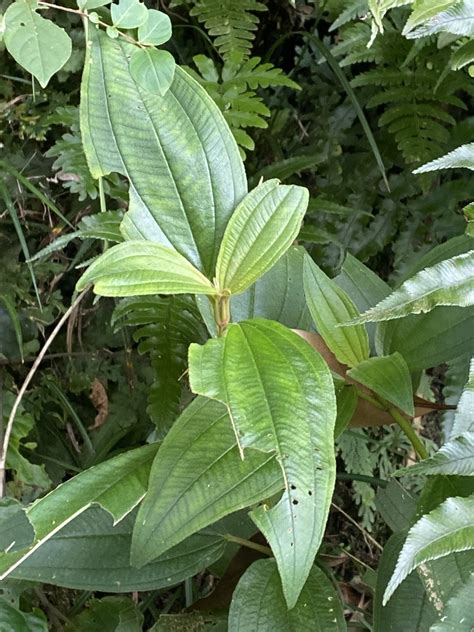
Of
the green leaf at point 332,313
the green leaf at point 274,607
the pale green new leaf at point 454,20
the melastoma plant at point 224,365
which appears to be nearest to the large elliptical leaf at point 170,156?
the melastoma plant at point 224,365

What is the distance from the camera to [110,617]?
911 mm

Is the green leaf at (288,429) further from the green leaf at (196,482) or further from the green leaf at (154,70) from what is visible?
the green leaf at (154,70)

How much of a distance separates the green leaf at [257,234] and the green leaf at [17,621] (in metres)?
0.48

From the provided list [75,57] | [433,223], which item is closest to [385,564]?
[433,223]

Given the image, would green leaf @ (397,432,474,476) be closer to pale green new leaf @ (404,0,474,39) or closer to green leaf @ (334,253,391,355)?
green leaf @ (334,253,391,355)

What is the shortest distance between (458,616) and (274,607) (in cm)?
20

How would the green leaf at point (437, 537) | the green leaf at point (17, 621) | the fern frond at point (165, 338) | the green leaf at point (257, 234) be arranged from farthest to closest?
the fern frond at point (165, 338)
the green leaf at point (17, 621)
the green leaf at point (257, 234)
the green leaf at point (437, 537)

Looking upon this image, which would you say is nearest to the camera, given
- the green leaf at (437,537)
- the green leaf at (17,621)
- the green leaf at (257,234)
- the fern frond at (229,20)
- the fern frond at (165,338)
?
the green leaf at (437,537)

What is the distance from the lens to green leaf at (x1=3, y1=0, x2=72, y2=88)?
0.70 metres

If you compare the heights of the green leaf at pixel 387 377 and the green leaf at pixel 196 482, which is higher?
the green leaf at pixel 387 377

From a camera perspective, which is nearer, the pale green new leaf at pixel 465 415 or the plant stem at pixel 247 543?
the pale green new leaf at pixel 465 415

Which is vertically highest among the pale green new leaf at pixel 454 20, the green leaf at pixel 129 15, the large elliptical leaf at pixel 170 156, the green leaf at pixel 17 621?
the pale green new leaf at pixel 454 20

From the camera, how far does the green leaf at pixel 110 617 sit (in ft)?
2.83

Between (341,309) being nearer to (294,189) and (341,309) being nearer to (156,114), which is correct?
(294,189)
